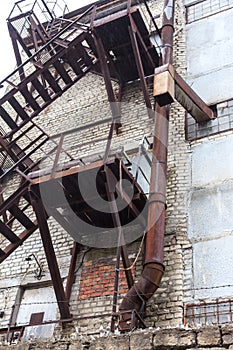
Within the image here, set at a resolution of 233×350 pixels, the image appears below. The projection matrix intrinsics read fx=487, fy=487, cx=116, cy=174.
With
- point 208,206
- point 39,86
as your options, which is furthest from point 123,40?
point 208,206

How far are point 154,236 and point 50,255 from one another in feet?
5.59

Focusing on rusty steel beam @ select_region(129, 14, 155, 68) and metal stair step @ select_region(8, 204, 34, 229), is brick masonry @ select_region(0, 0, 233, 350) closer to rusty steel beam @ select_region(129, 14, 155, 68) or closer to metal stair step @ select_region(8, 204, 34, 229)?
rusty steel beam @ select_region(129, 14, 155, 68)

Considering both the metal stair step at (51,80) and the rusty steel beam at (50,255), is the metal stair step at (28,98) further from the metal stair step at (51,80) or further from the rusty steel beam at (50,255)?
the rusty steel beam at (50,255)

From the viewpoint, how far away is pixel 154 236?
7.39m

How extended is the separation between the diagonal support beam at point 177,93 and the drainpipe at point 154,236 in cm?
43

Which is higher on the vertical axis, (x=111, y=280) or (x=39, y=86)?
(x=39, y=86)

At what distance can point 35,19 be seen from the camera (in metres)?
11.7

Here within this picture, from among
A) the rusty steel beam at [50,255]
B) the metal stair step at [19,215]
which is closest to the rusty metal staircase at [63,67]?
the metal stair step at [19,215]

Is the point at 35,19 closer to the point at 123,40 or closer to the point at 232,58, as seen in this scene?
the point at 123,40

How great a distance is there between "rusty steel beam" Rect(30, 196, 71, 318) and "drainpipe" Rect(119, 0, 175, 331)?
135 cm

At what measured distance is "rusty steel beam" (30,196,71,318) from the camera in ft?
24.9

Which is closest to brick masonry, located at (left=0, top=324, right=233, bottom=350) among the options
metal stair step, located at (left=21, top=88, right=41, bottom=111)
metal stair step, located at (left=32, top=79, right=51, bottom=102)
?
metal stair step, located at (left=21, top=88, right=41, bottom=111)

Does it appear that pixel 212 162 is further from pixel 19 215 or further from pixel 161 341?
pixel 161 341

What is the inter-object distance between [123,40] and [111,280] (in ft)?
17.7
